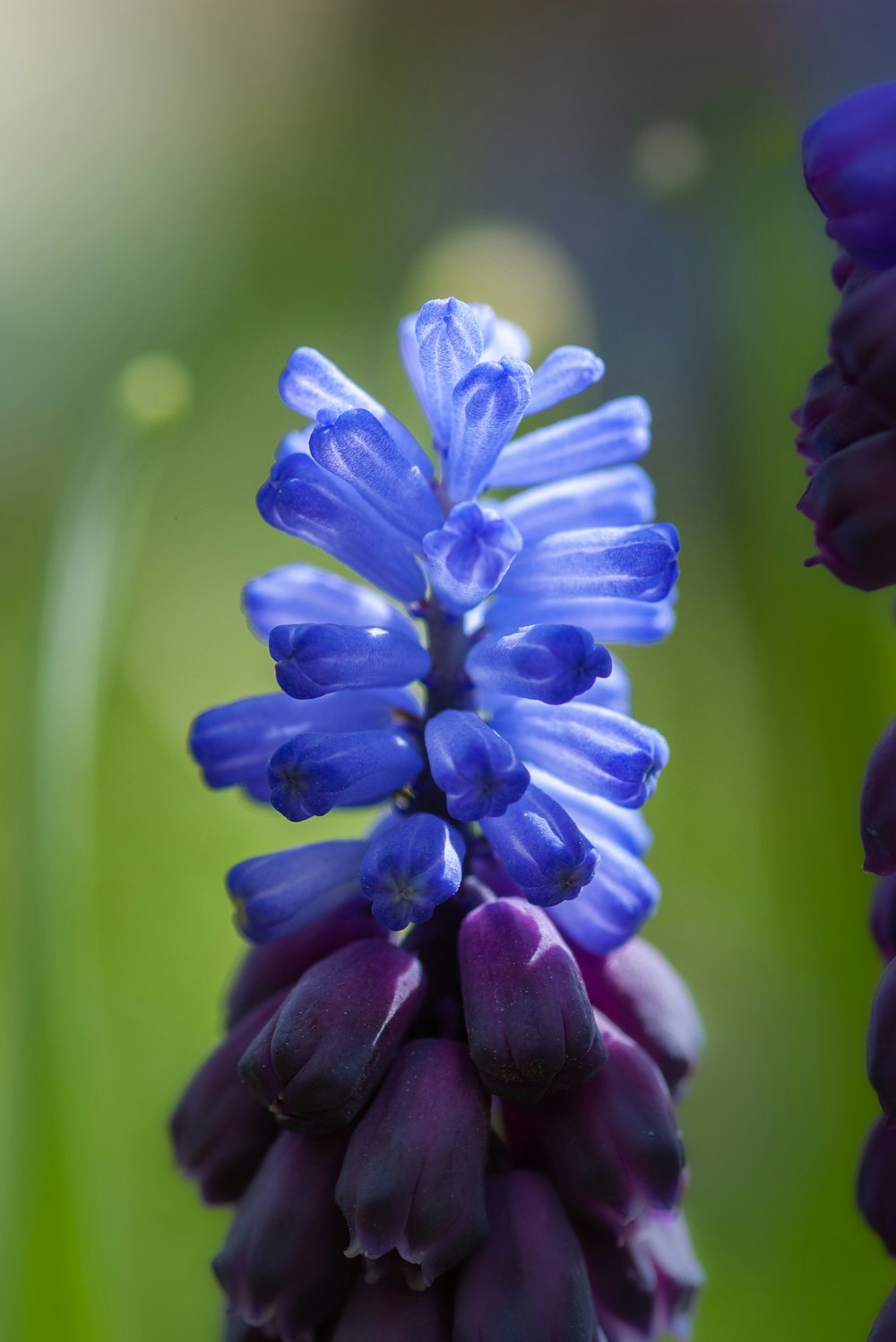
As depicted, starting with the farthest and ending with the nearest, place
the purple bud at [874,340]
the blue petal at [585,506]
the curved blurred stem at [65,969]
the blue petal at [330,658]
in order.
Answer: the curved blurred stem at [65,969], the blue petal at [585,506], the blue petal at [330,658], the purple bud at [874,340]

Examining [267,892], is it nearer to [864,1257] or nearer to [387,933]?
[387,933]

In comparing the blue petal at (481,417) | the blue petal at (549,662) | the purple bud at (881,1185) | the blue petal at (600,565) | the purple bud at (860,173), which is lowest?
the purple bud at (881,1185)

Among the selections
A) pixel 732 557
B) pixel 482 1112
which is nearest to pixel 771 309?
pixel 732 557

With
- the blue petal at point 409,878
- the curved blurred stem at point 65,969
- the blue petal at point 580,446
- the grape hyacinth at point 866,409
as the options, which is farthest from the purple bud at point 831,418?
the curved blurred stem at point 65,969

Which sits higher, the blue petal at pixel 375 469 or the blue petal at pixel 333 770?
the blue petal at pixel 375 469

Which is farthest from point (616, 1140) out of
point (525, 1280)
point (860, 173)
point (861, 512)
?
point (860, 173)

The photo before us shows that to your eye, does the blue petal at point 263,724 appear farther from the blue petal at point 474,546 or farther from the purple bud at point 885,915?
the purple bud at point 885,915

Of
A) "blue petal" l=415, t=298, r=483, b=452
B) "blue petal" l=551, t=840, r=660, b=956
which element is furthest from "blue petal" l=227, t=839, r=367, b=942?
"blue petal" l=415, t=298, r=483, b=452

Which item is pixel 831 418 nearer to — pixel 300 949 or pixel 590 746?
pixel 590 746
